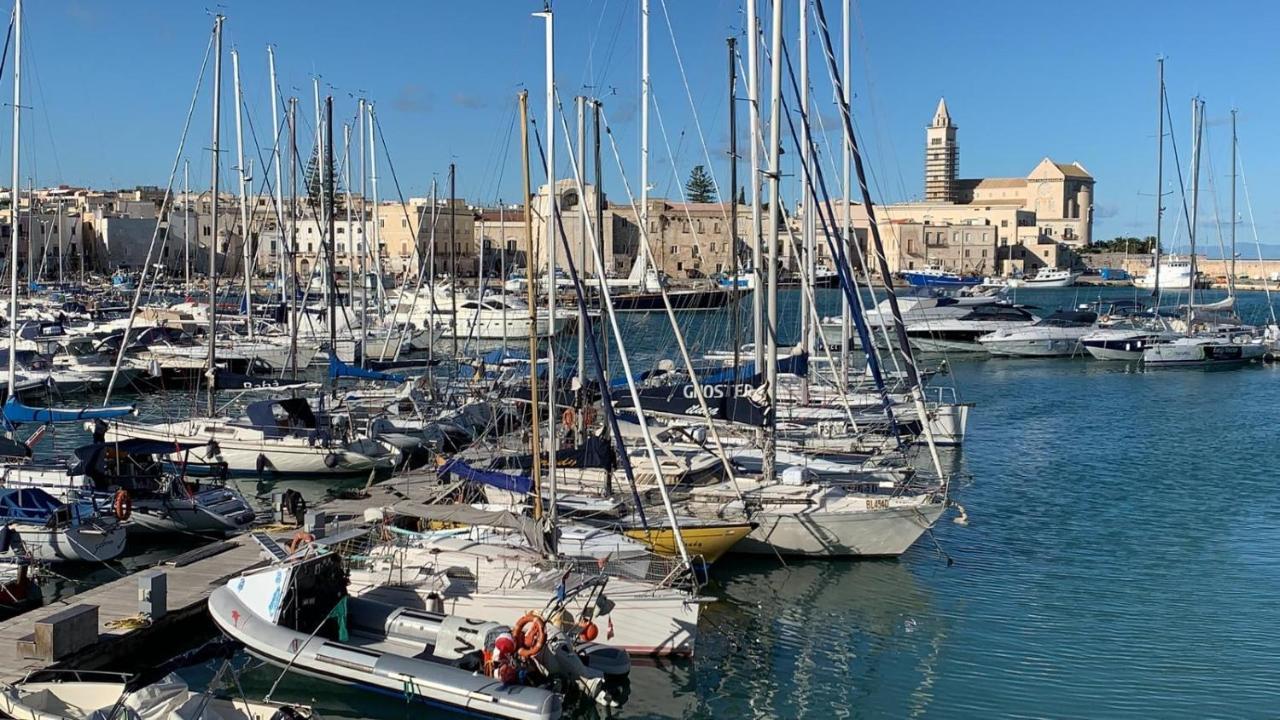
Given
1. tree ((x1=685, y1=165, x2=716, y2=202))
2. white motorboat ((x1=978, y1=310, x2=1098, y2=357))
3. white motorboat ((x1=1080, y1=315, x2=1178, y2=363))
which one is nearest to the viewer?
white motorboat ((x1=1080, y1=315, x2=1178, y2=363))

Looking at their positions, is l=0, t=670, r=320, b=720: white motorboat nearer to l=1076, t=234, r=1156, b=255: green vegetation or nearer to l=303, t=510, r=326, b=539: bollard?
l=303, t=510, r=326, b=539: bollard

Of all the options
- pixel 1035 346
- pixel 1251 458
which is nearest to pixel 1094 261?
pixel 1035 346

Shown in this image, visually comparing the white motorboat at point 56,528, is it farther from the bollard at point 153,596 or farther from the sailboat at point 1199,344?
the sailboat at point 1199,344

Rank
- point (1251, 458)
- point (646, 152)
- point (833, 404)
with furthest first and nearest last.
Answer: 1. point (646, 152)
2. point (1251, 458)
3. point (833, 404)

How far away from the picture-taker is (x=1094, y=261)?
149 meters

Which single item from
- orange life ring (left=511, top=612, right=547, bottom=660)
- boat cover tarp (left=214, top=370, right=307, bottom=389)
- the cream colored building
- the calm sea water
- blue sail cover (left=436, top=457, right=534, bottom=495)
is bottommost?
the calm sea water

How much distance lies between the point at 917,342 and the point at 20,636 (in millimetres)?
45131

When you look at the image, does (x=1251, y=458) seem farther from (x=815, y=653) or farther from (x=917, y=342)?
(x=917, y=342)

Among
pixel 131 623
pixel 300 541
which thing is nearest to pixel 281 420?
pixel 300 541

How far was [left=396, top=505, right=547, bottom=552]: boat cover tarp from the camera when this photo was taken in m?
15.7

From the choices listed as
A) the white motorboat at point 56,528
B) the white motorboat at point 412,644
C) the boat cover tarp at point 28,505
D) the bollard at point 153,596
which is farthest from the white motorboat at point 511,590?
the boat cover tarp at point 28,505

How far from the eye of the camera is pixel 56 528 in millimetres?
17016

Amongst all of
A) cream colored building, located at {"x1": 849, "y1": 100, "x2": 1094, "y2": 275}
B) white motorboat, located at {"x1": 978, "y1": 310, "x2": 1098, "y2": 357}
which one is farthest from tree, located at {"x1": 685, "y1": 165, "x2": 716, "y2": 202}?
white motorboat, located at {"x1": 978, "y1": 310, "x2": 1098, "y2": 357}

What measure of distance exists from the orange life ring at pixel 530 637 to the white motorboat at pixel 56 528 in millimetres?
7498
